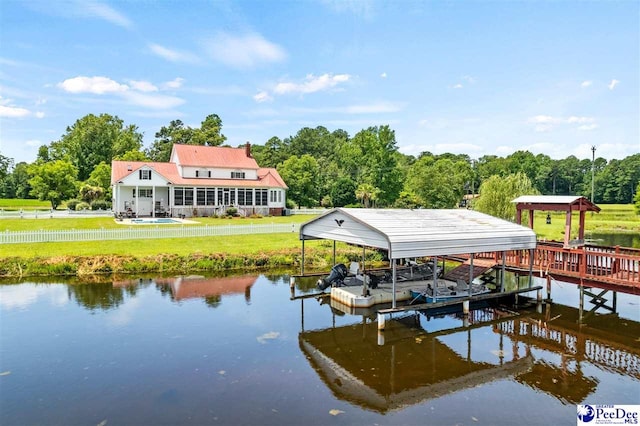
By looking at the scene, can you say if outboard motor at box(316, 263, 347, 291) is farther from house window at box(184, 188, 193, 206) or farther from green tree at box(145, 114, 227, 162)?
green tree at box(145, 114, 227, 162)

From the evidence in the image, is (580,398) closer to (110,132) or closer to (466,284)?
(466,284)

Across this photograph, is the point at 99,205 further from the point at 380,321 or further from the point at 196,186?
the point at 380,321

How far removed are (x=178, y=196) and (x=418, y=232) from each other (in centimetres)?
3267

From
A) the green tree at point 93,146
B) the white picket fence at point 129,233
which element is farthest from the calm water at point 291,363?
the green tree at point 93,146

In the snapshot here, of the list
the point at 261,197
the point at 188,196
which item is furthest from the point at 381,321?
the point at 261,197

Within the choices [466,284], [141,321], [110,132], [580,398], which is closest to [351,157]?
[110,132]

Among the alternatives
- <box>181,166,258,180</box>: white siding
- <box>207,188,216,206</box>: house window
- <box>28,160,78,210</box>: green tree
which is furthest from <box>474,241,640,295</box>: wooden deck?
<box>28,160,78,210</box>: green tree

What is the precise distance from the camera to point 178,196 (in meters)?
42.2

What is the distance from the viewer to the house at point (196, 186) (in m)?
41.4

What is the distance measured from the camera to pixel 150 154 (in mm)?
88062

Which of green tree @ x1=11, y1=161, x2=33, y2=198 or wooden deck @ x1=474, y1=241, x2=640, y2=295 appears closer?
wooden deck @ x1=474, y1=241, x2=640, y2=295

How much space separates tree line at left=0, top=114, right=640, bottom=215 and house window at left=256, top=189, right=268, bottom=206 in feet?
23.9

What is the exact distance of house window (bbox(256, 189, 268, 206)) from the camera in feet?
149

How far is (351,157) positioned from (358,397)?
166 ft
